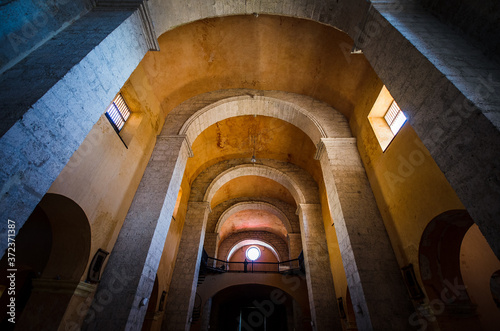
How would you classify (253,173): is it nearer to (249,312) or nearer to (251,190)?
(251,190)

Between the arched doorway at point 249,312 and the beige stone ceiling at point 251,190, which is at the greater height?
the beige stone ceiling at point 251,190

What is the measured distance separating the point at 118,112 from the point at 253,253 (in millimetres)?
18513

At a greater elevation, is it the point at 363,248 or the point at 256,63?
the point at 256,63

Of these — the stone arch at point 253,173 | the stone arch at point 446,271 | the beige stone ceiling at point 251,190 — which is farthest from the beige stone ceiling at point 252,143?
the stone arch at point 446,271

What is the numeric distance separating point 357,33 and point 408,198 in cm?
339

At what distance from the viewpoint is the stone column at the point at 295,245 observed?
11.7 meters

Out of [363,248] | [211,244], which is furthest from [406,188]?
[211,244]

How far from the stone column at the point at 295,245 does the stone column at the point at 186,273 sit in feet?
16.5

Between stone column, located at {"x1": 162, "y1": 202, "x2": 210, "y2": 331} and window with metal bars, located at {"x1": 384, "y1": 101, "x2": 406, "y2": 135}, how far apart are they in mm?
7698

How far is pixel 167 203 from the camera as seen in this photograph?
5.78 meters

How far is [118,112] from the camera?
18.9 ft

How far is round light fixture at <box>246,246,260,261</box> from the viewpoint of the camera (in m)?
20.9

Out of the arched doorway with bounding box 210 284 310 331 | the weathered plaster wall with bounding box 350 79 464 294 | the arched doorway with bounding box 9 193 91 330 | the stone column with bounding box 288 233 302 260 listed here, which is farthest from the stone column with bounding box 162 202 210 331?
the arched doorway with bounding box 210 284 310 331

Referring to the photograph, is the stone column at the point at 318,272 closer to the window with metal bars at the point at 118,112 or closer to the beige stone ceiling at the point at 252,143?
the beige stone ceiling at the point at 252,143
